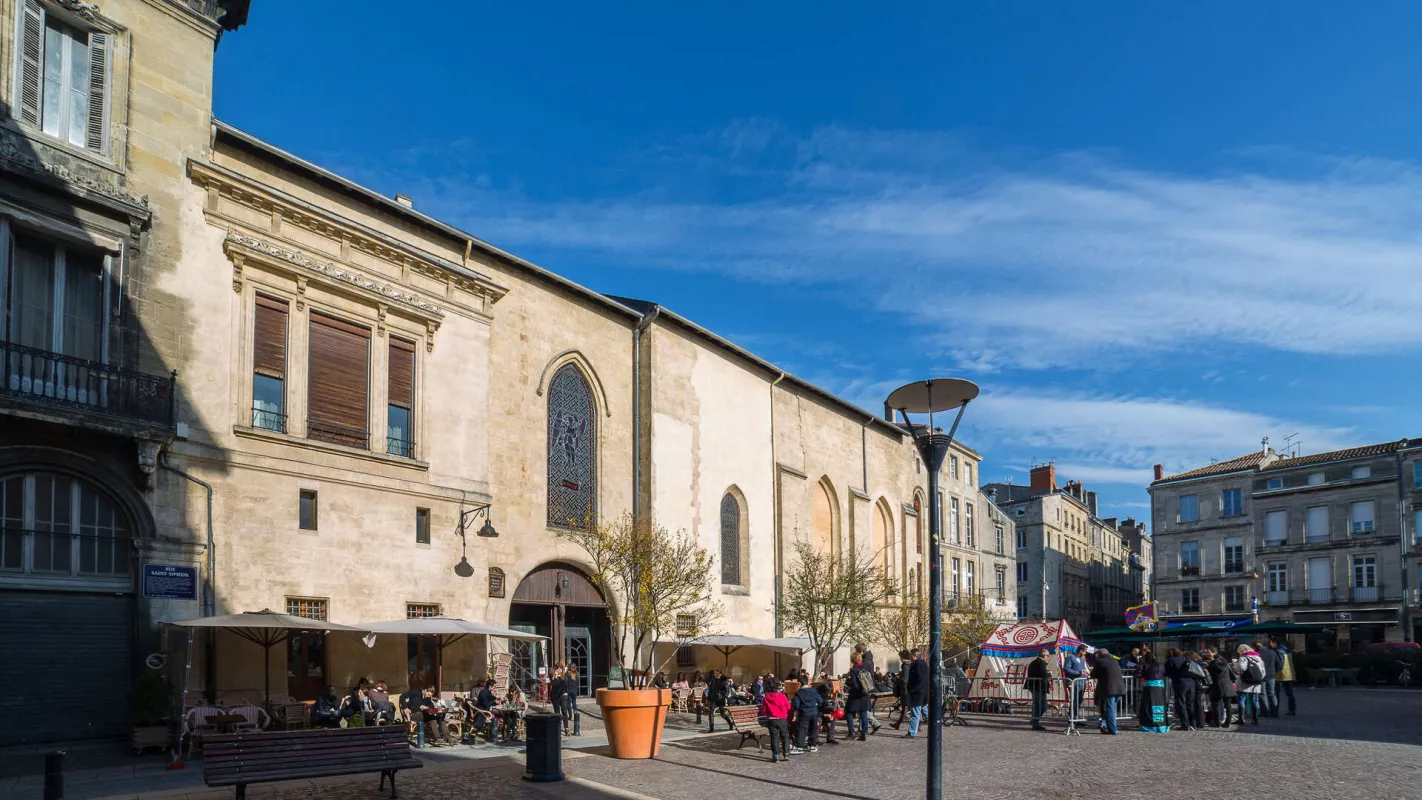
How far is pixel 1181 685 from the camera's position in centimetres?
2055

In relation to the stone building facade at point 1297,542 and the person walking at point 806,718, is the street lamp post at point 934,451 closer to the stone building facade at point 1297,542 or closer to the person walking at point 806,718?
the person walking at point 806,718

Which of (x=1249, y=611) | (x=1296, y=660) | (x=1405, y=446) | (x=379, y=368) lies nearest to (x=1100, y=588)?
(x=1249, y=611)

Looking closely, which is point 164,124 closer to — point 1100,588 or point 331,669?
point 331,669

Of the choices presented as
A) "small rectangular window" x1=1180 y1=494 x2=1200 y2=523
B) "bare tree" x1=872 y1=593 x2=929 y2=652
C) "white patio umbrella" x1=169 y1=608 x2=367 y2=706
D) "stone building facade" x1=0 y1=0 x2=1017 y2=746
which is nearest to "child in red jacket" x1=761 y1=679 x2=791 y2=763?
"white patio umbrella" x1=169 y1=608 x2=367 y2=706

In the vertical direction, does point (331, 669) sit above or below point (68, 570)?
below

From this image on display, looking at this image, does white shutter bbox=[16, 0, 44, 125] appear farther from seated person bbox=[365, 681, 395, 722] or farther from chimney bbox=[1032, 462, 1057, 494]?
chimney bbox=[1032, 462, 1057, 494]

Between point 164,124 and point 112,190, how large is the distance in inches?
67.4

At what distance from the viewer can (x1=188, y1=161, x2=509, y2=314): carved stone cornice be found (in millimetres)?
19297

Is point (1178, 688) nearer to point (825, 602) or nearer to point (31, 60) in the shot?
point (825, 602)

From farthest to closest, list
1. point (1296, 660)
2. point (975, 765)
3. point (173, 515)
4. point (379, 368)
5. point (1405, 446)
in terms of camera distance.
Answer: point (1405, 446) < point (1296, 660) < point (379, 368) < point (173, 515) < point (975, 765)

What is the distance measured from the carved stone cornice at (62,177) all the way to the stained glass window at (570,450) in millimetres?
11006

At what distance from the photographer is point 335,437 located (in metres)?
21.3

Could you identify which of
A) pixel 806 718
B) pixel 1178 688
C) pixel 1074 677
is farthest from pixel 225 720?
pixel 1178 688

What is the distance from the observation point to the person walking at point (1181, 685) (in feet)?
67.1
